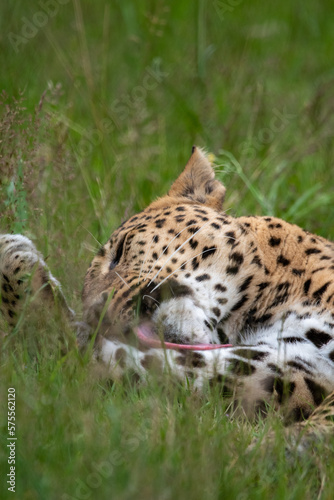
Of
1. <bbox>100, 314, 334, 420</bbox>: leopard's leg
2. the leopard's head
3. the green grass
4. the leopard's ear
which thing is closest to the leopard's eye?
the leopard's head

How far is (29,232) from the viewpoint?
425cm

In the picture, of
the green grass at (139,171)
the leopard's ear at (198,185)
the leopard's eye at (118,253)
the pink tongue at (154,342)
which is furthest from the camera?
the leopard's ear at (198,185)

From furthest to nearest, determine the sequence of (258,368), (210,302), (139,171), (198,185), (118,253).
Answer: (139,171) < (198,185) < (118,253) < (210,302) < (258,368)

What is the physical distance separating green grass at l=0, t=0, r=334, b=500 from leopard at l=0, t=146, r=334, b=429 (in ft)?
0.58

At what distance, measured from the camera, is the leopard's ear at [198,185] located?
4.21m

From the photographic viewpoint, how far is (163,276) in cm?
351

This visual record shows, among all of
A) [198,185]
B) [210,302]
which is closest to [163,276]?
[210,302]

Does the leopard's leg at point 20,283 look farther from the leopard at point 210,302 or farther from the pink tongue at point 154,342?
the pink tongue at point 154,342

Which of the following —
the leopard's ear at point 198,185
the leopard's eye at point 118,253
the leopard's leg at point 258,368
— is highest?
the leopard's ear at point 198,185

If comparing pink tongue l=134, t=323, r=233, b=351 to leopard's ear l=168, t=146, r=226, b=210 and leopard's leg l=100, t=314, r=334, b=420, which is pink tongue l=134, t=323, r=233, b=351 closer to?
leopard's leg l=100, t=314, r=334, b=420

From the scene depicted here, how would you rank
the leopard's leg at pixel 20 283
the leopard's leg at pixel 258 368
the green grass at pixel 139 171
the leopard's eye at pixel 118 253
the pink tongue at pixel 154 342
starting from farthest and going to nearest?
the leopard's eye at pixel 118 253 → the leopard's leg at pixel 20 283 → the pink tongue at pixel 154 342 → the leopard's leg at pixel 258 368 → the green grass at pixel 139 171

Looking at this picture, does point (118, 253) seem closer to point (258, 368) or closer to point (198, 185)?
point (198, 185)

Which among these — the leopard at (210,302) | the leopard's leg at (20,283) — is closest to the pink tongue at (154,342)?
the leopard at (210,302)

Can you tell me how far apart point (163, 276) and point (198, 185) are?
91 centimetres
